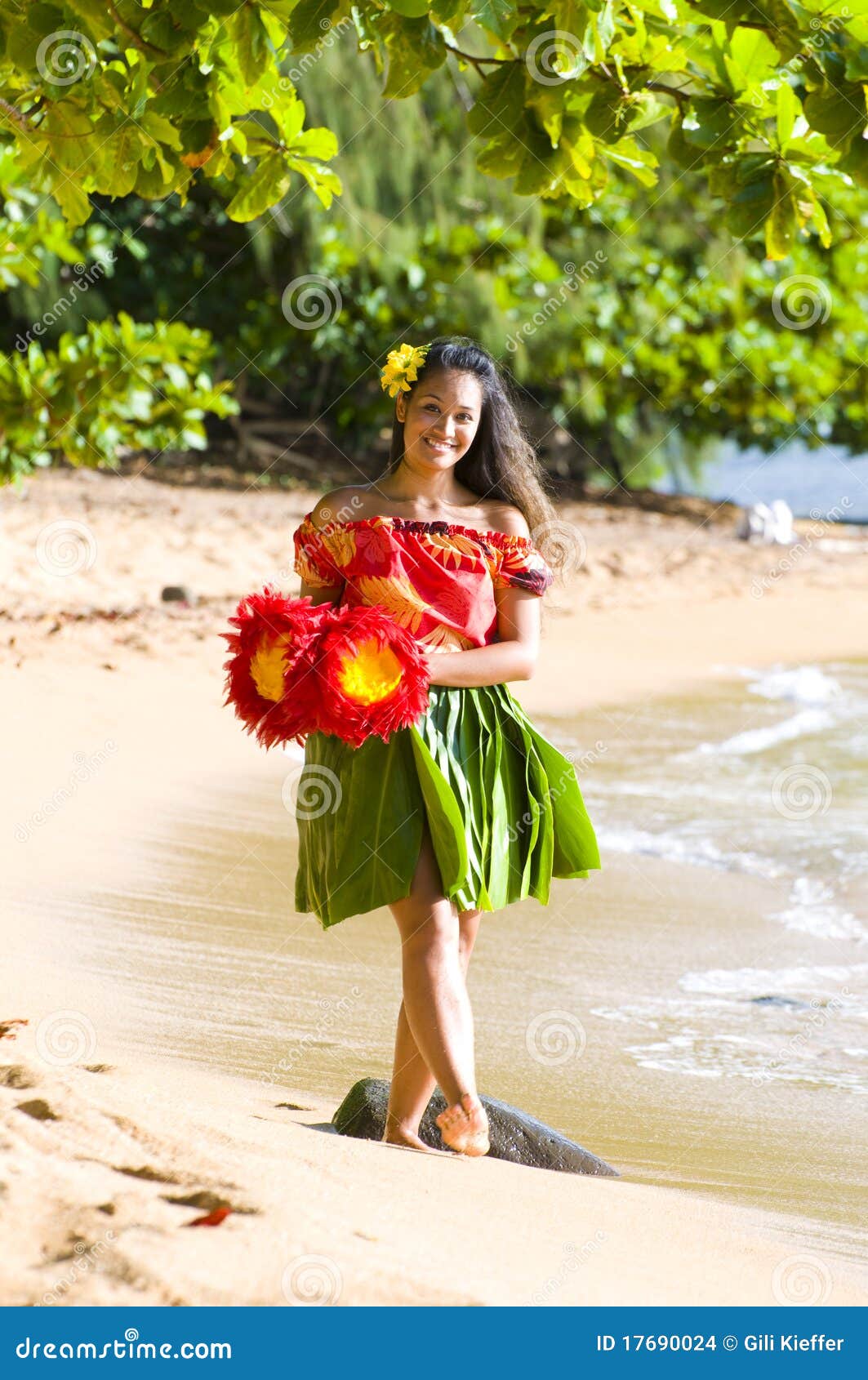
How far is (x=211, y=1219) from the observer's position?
6.93 feet

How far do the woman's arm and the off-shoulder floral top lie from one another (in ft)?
Answer: 0.07

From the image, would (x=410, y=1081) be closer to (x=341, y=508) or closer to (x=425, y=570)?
(x=425, y=570)

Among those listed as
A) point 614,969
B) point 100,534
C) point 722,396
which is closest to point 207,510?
point 100,534

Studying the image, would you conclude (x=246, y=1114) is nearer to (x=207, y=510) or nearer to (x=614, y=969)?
(x=614, y=969)

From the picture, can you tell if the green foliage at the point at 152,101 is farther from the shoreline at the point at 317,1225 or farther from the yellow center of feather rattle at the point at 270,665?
the shoreline at the point at 317,1225

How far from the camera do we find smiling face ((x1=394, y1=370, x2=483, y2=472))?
291cm

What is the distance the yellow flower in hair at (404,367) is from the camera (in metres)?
2.95

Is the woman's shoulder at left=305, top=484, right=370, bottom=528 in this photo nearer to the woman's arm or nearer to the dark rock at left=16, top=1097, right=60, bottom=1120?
the woman's arm

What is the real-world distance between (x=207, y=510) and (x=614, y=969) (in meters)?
8.89

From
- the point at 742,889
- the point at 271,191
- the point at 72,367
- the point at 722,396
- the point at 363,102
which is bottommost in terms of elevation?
the point at 742,889

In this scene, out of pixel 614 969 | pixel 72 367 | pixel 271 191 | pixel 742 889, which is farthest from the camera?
pixel 72 367

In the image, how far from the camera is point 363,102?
44.0ft

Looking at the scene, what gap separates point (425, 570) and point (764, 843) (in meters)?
3.89

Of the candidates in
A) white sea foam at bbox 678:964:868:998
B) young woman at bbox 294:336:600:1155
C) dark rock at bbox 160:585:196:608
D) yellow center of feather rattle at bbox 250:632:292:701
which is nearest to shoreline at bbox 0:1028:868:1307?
young woman at bbox 294:336:600:1155
